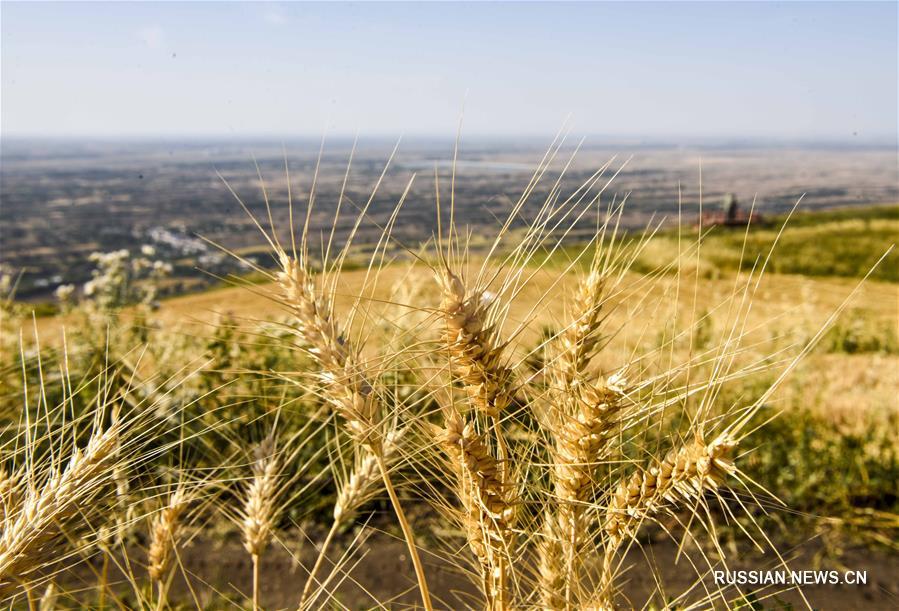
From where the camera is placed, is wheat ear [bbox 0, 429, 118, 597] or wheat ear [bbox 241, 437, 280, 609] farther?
wheat ear [bbox 241, 437, 280, 609]

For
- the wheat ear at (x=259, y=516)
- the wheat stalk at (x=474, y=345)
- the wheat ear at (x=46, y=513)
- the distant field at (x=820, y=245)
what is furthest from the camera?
the distant field at (x=820, y=245)

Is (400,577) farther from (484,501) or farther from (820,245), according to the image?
(820,245)

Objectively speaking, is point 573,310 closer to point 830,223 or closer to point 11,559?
point 11,559

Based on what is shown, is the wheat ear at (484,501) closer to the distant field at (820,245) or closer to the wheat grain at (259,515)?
the wheat grain at (259,515)

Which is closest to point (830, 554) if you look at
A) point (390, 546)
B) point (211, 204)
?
point (390, 546)

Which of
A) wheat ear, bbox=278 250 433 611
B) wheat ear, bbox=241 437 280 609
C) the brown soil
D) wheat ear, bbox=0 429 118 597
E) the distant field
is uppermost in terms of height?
wheat ear, bbox=278 250 433 611

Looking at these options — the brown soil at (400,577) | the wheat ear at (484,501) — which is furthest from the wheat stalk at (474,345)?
the brown soil at (400,577)

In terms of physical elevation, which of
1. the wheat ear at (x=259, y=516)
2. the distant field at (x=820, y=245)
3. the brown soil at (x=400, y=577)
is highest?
the wheat ear at (x=259, y=516)

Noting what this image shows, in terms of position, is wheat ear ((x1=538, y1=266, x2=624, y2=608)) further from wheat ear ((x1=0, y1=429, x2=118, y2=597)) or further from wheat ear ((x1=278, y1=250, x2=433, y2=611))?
wheat ear ((x1=0, y1=429, x2=118, y2=597))

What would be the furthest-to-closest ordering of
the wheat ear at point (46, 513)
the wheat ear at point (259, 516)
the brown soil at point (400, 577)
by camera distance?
the brown soil at point (400, 577), the wheat ear at point (259, 516), the wheat ear at point (46, 513)

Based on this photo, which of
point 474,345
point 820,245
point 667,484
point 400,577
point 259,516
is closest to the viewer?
point 474,345

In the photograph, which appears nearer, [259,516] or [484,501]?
[484,501]

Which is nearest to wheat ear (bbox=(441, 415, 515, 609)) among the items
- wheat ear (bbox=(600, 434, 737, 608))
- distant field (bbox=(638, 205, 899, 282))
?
wheat ear (bbox=(600, 434, 737, 608))

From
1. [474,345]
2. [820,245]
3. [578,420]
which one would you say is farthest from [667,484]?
[820,245]
